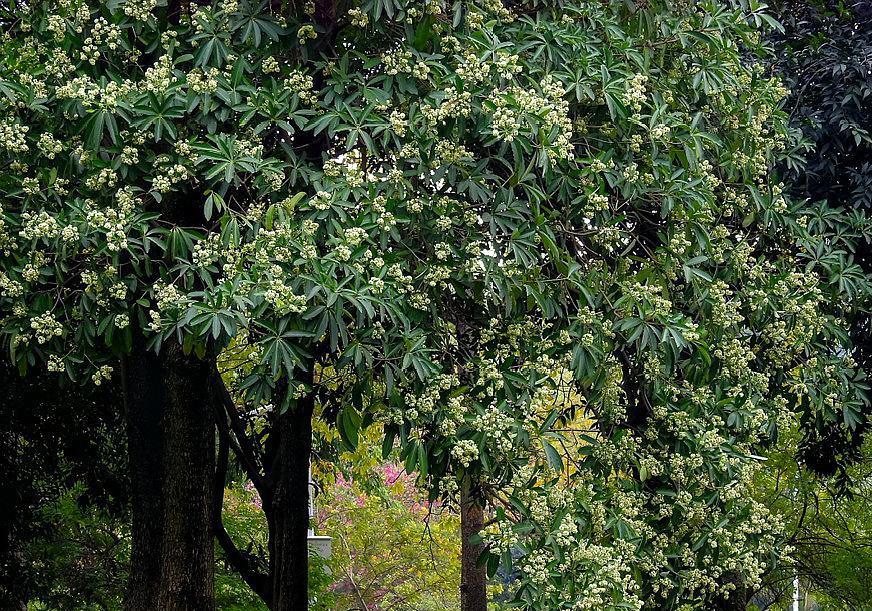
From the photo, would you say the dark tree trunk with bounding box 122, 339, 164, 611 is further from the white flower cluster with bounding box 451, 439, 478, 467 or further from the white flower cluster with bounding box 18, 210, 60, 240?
the white flower cluster with bounding box 451, 439, 478, 467

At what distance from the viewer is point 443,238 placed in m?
5.23

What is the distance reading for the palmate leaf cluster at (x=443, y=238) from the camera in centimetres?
494

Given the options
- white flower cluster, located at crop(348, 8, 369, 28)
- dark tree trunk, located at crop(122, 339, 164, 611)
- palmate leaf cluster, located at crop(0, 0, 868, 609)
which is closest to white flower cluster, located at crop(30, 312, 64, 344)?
palmate leaf cluster, located at crop(0, 0, 868, 609)

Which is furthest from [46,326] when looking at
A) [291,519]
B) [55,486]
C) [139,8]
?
[55,486]

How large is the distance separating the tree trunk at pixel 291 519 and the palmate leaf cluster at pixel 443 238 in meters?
2.97

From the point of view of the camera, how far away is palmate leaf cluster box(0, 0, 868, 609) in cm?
494

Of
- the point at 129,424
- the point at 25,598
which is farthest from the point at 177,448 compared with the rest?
the point at 25,598

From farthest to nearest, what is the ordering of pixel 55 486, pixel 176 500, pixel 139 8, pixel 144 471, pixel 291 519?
pixel 55 486 < pixel 291 519 < pixel 144 471 < pixel 176 500 < pixel 139 8

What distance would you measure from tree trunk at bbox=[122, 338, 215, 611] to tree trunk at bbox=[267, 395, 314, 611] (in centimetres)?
173

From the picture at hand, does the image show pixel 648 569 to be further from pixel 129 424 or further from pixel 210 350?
pixel 129 424

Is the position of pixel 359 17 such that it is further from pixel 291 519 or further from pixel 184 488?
pixel 291 519

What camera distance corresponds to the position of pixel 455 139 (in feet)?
17.0

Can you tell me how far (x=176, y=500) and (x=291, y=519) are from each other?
83.9 inches

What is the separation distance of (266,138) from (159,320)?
1.78 metres
